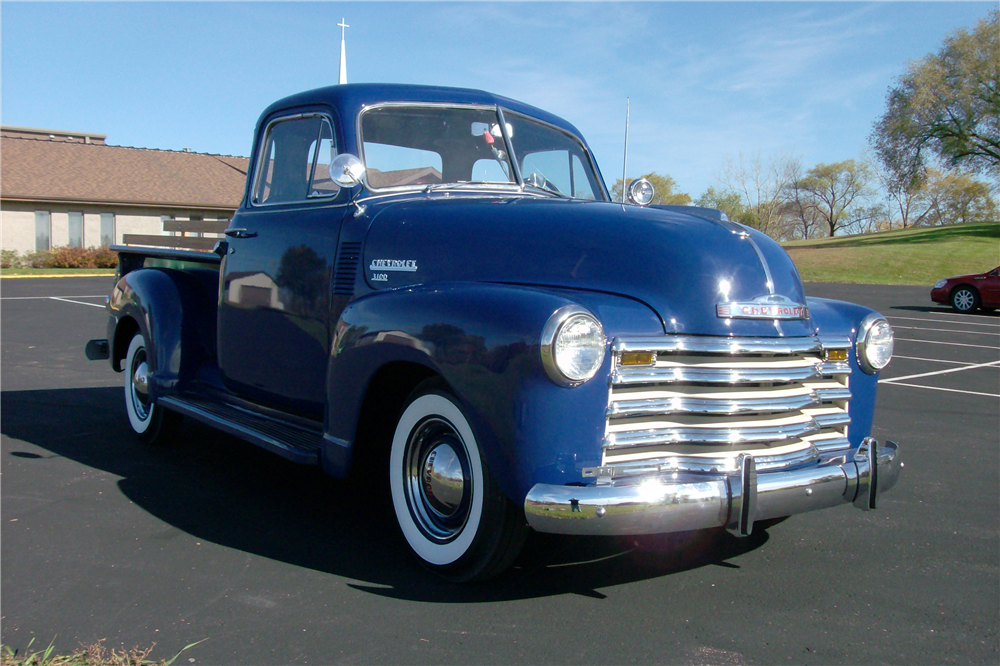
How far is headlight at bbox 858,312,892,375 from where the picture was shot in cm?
346

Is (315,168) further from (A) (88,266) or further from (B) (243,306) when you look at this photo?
(A) (88,266)

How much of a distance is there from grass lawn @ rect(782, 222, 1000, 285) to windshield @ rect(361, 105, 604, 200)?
30846mm

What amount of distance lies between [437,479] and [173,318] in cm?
264

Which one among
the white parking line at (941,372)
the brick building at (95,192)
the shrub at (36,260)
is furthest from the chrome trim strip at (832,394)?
the shrub at (36,260)

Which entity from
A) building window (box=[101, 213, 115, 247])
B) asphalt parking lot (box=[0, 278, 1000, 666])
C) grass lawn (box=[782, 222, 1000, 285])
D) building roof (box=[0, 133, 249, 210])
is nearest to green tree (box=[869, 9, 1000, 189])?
grass lawn (box=[782, 222, 1000, 285])

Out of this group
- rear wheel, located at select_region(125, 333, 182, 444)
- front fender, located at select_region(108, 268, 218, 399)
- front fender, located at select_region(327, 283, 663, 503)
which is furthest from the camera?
rear wheel, located at select_region(125, 333, 182, 444)

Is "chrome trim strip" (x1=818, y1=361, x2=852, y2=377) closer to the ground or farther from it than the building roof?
closer to the ground

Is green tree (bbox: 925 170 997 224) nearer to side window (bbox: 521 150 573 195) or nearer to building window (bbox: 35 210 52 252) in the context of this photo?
building window (bbox: 35 210 52 252)

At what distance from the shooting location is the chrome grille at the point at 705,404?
108 inches

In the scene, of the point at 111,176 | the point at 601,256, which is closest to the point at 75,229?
the point at 111,176

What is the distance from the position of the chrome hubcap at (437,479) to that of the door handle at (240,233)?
6.03 feet

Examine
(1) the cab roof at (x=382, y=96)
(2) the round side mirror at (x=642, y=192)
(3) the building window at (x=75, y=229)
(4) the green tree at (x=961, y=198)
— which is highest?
(4) the green tree at (x=961, y=198)

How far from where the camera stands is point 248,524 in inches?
150

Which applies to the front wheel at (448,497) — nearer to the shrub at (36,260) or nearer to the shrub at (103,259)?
the shrub at (103,259)
